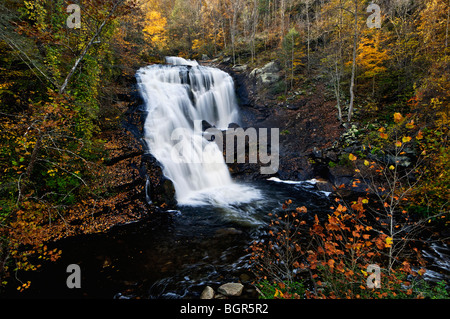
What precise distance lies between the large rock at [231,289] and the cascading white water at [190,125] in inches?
200

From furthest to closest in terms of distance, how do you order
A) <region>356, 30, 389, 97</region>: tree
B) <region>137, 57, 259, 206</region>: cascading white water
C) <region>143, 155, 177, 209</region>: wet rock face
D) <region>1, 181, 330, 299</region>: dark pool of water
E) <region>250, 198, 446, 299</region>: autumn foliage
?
<region>356, 30, 389, 97</region>: tree, <region>137, 57, 259, 206</region>: cascading white water, <region>143, 155, 177, 209</region>: wet rock face, <region>1, 181, 330, 299</region>: dark pool of water, <region>250, 198, 446, 299</region>: autumn foliage

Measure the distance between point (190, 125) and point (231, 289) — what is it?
40.7 feet

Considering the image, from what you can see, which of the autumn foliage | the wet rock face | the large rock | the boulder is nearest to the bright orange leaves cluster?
the autumn foliage

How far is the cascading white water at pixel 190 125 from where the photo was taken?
10594mm

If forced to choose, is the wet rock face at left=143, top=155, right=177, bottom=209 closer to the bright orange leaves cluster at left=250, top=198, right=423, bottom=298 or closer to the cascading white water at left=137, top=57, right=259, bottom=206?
the cascading white water at left=137, top=57, right=259, bottom=206

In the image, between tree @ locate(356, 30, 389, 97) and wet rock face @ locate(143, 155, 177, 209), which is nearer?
wet rock face @ locate(143, 155, 177, 209)

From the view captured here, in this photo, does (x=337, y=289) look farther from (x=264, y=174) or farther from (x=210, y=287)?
(x=264, y=174)

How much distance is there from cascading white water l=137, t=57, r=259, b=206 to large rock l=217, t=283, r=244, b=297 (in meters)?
5.09

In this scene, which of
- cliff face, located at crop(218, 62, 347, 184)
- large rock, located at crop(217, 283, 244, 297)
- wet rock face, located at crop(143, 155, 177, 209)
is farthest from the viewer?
cliff face, located at crop(218, 62, 347, 184)

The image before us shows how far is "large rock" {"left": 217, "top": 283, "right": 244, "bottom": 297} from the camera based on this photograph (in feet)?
13.7

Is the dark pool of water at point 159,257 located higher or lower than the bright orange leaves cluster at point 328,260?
lower

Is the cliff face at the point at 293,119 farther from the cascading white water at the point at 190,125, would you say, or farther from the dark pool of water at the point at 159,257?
the dark pool of water at the point at 159,257

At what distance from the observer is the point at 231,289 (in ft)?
14.0

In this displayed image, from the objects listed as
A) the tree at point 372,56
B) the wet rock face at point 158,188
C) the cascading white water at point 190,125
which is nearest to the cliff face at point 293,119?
the cascading white water at point 190,125
